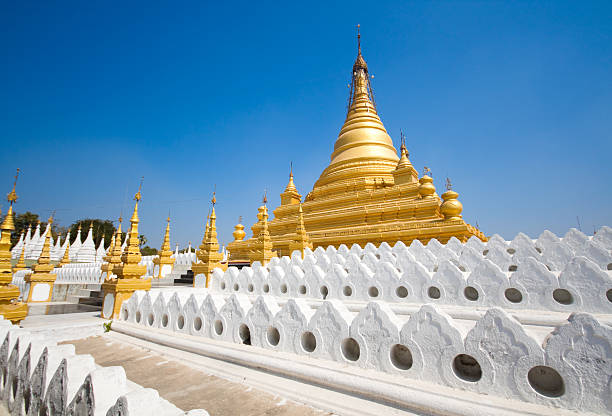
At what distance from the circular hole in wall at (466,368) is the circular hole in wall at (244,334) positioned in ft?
8.50

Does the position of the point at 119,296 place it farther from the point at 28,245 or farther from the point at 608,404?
the point at 28,245

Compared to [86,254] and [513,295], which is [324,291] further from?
[86,254]

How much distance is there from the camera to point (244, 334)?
4.10 meters

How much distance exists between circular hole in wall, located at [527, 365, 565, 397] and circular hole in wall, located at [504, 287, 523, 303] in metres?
3.02

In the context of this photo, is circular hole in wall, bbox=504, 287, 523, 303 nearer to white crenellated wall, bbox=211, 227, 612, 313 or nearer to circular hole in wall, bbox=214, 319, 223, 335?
white crenellated wall, bbox=211, 227, 612, 313

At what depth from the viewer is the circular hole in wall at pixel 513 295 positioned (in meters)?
4.90

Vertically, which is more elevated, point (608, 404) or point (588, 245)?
point (588, 245)

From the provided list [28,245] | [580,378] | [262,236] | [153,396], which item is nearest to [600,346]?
[580,378]

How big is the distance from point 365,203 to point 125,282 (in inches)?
532

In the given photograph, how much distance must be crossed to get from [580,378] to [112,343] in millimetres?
6411

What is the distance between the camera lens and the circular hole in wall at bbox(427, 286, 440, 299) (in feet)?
17.8

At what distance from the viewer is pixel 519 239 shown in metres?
8.36

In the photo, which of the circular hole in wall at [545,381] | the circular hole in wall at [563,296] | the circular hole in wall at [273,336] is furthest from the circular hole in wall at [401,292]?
the circular hole in wall at [545,381]

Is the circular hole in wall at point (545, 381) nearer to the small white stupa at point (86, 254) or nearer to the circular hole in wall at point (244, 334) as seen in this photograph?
the circular hole in wall at point (244, 334)
